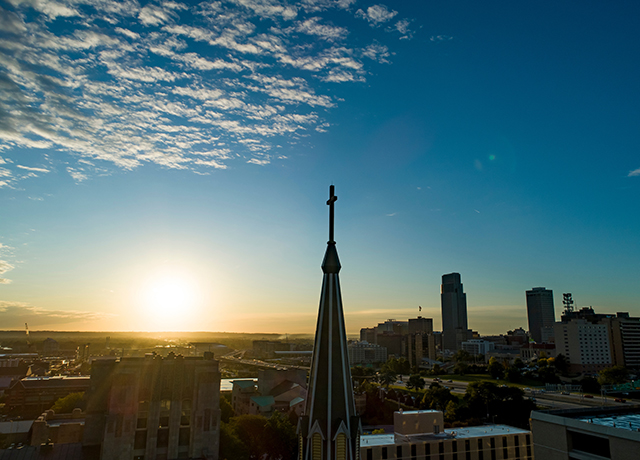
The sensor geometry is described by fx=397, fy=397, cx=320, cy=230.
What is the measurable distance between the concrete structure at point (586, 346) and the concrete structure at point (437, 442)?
155 metres

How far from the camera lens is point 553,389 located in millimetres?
122125

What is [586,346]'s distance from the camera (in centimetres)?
18112

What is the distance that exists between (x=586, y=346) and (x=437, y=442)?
171774mm

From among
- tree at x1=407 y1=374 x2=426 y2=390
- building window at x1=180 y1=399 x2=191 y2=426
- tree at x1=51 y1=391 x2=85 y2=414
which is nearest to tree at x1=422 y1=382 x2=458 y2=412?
tree at x1=407 y1=374 x2=426 y2=390

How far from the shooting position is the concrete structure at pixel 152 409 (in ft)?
97.5

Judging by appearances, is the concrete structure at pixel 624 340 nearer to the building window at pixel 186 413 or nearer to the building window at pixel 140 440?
the building window at pixel 186 413

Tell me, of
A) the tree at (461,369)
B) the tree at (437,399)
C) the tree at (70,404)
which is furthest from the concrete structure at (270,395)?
the tree at (461,369)

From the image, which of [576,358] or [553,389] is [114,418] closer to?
[553,389]

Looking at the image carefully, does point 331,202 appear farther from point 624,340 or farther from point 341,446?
point 624,340

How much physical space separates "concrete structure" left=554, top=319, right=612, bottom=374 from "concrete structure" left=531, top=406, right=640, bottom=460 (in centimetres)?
17994

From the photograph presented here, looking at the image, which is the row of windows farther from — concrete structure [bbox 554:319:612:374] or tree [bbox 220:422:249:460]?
concrete structure [bbox 554:319:612:374]

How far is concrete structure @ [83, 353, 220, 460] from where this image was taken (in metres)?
29.7

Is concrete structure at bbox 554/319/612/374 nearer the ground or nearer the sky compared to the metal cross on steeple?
nearer the ground

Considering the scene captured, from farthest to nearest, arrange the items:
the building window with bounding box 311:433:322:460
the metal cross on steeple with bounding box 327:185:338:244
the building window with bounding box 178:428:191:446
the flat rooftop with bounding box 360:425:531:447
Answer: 1. the flat rooftop with bounding box 360:425:531:447
2. the building window with bounding box 178:428:191:446
3. the metal cross on steeple with bounding box 327:185:338:244
4. the building window with bounding box 311:433:322:460
